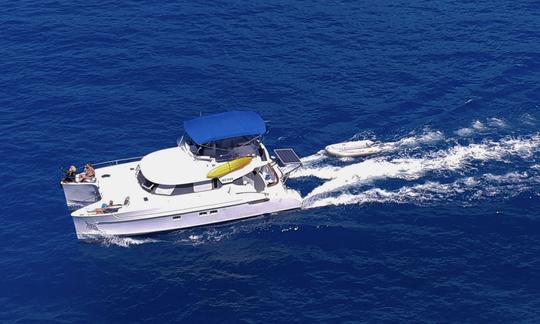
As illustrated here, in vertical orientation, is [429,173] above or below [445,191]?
above

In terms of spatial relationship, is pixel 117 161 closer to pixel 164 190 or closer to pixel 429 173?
pixel 164 190

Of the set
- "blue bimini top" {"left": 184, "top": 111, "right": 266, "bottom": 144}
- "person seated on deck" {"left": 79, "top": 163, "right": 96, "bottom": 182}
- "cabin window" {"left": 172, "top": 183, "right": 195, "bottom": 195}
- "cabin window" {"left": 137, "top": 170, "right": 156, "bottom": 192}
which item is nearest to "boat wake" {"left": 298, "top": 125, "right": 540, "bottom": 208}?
"blue bimini top" {"left": 184, "top": 111, "right": 266, "bottom": 144}

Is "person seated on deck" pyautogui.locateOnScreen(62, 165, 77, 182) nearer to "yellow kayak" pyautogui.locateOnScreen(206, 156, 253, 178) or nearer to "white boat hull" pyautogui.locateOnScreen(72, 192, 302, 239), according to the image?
"white boat hull" pyautogui.locateOnScreen(72, 192, 302, 239)

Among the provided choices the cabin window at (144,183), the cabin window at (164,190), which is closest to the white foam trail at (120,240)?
the cabin window at (164,190)

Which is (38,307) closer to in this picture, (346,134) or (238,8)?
(346,134)

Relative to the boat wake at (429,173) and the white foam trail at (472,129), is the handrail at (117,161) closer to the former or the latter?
the boat wake at (429,173)

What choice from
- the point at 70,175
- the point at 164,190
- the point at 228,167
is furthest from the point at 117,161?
the point at 228,167
